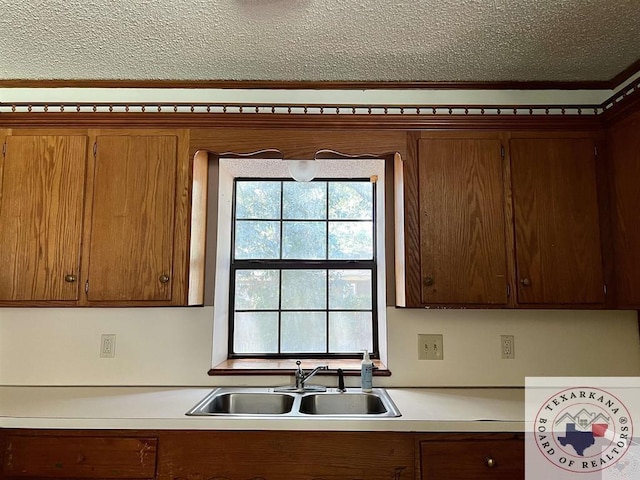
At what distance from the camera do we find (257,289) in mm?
2473

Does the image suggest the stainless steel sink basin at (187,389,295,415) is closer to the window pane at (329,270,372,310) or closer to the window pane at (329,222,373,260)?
the window pane at (329,270,372,310)

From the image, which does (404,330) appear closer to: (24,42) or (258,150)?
(258,150)

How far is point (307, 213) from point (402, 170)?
73cm

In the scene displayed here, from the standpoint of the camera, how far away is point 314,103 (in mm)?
2199

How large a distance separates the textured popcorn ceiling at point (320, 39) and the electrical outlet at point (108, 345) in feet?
4.30

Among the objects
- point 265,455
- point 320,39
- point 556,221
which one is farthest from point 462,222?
point 265,455

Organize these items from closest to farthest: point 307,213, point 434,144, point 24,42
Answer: point 24,42
point 434,144
point 307,213

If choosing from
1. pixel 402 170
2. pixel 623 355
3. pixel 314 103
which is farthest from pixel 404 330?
pixel 314 103

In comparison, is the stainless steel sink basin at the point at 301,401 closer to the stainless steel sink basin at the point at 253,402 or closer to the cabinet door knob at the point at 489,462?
the stainless steel sink basin at the point at 253,402

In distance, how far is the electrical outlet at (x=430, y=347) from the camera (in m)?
2.14

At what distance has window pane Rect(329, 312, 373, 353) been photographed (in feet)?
7.88

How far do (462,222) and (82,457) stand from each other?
1801mm

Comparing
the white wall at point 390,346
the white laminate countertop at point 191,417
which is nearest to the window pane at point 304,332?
the white wall at point 390,346

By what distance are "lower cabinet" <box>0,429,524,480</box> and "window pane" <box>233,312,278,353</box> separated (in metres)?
0.85
